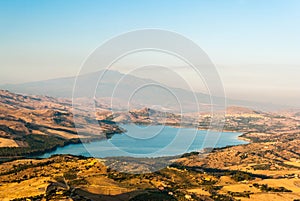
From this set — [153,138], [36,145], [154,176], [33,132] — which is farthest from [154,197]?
[33,132]

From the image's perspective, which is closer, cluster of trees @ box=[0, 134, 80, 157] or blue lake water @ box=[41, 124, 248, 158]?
blue lake water @ box=[41, 124, 248, 158]

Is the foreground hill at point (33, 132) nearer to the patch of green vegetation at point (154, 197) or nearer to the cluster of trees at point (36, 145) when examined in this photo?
the cluster of trees at point (36, 145)

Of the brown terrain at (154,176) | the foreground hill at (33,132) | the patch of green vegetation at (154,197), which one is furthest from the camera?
the foreground hill at (33,132)

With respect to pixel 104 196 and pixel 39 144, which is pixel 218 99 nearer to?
pixel 104 196

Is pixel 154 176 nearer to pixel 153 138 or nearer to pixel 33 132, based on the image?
pixel 153 138

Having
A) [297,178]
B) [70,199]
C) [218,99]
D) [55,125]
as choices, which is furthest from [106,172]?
[55,125]

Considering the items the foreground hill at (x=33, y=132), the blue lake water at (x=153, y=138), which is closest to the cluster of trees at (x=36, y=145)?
the foreground hill at (x=33, y=132)

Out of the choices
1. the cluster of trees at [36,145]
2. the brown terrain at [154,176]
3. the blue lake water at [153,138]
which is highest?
the blue lake water at [153,138]

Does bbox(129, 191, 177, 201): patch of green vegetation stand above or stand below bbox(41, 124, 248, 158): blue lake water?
below

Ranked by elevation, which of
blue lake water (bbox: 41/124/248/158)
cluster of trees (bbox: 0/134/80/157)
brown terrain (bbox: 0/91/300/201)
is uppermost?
blue lake water (bbox: 41/124/248/158)

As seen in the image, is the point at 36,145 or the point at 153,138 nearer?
the point at 153,138

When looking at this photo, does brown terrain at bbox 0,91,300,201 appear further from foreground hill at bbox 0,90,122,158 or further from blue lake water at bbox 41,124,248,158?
foreground hill at bbox 0,90,122,158


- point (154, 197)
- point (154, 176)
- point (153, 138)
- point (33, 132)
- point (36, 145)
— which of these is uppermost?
point (153, 138)

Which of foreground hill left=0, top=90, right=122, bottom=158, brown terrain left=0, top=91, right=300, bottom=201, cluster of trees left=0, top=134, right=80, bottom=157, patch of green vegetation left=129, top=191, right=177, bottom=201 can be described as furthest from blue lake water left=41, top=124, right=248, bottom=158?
cluster of trees left=0, top=134, right=80, bottom=157
